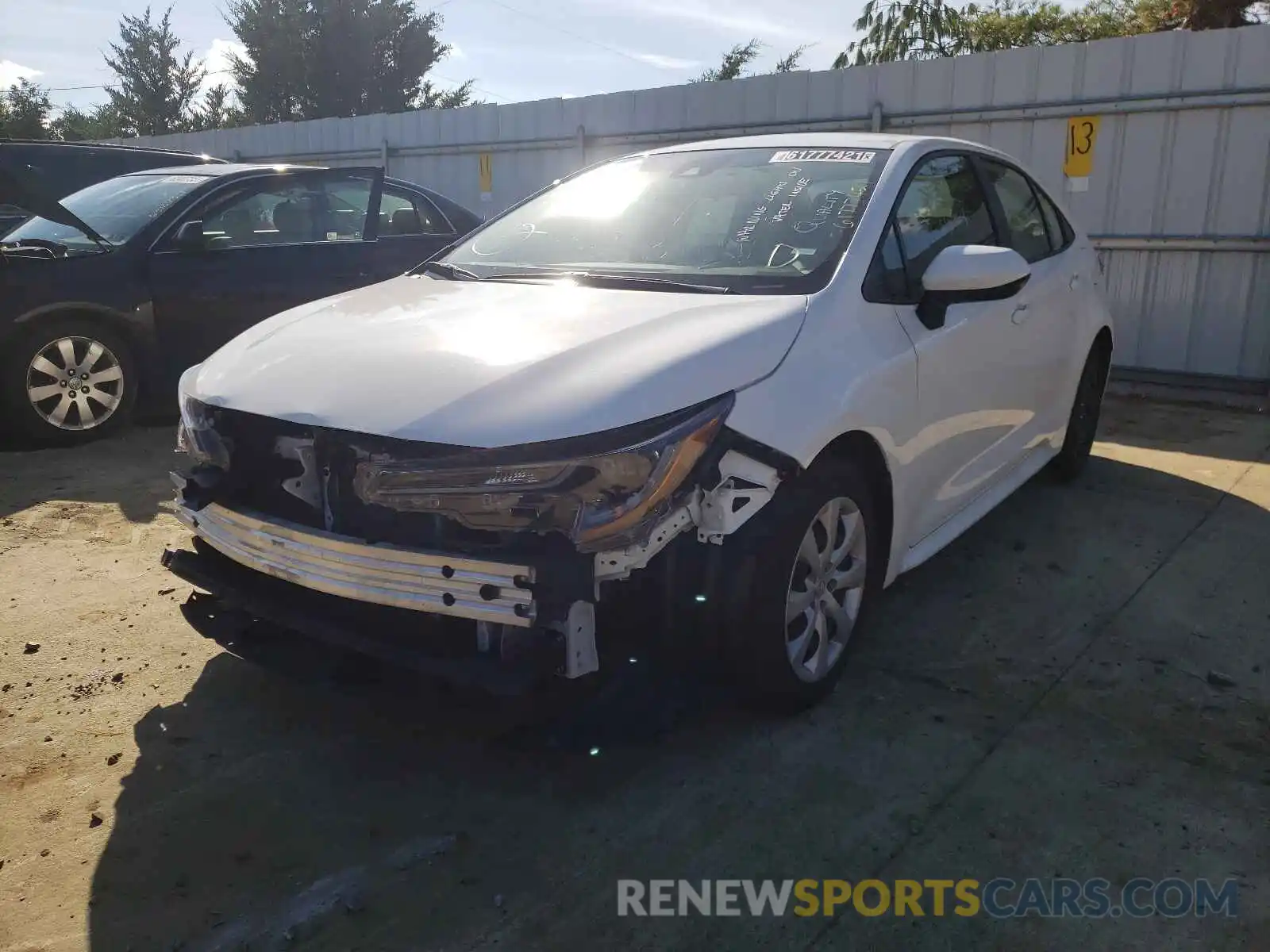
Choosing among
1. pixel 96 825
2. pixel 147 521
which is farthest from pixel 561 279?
pixel 147 521

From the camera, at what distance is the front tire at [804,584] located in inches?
104

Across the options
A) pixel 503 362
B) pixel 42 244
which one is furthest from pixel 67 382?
pixel 503 362

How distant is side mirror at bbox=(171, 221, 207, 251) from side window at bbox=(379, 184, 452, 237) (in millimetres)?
1257

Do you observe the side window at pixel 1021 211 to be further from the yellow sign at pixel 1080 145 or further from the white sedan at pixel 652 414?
the yellow sign at pixel 1080 145

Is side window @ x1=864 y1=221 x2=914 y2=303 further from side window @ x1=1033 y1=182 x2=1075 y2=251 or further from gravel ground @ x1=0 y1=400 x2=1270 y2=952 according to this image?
side window @ x1=1033 y1=182 x2=1075 y2=251

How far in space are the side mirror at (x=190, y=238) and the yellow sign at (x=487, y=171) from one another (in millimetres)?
6123

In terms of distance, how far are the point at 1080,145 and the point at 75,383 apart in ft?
→ 23.4

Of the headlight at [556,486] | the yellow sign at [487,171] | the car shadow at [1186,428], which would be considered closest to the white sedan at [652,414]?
the headlight at [556,486]

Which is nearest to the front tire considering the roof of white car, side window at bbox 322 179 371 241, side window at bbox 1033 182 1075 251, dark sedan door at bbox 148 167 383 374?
the roof of white car

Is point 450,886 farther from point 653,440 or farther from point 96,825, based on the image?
point 653,440

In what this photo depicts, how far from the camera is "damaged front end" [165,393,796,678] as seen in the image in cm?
231

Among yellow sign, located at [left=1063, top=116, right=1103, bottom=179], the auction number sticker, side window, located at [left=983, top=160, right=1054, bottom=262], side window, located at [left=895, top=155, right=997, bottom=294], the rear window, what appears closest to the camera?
side window, located at [left=895, top=155, right=997, bottom=294]

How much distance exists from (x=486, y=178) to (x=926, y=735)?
10.2 metres

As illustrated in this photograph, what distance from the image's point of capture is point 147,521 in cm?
473
